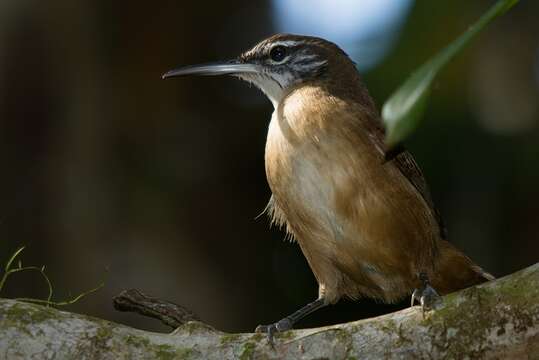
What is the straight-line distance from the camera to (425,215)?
539 cm

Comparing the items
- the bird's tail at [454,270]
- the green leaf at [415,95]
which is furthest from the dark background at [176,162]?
the green leaf at [415,95]

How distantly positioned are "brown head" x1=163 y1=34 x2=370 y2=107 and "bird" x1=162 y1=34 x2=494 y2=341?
8cm

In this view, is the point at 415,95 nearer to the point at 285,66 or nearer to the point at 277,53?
the point at 285,66

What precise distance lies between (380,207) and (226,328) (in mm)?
3381

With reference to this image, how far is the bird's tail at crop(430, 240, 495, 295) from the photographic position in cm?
562

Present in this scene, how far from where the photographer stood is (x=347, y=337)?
3.65 metres

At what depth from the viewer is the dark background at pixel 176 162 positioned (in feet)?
25.4

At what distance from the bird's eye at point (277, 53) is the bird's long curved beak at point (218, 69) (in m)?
0.15

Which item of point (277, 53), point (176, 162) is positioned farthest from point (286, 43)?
point (176, 162)

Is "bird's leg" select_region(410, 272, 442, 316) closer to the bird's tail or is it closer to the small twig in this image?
the bird's tail

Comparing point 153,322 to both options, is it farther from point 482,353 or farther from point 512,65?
point 482,353

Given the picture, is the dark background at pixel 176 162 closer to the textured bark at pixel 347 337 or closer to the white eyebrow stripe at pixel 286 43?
the white eyebrow stripe at pixel 286 43

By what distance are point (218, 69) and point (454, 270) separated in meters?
2.19

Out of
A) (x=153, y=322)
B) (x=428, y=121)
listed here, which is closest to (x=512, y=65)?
(x=428, y=121)
